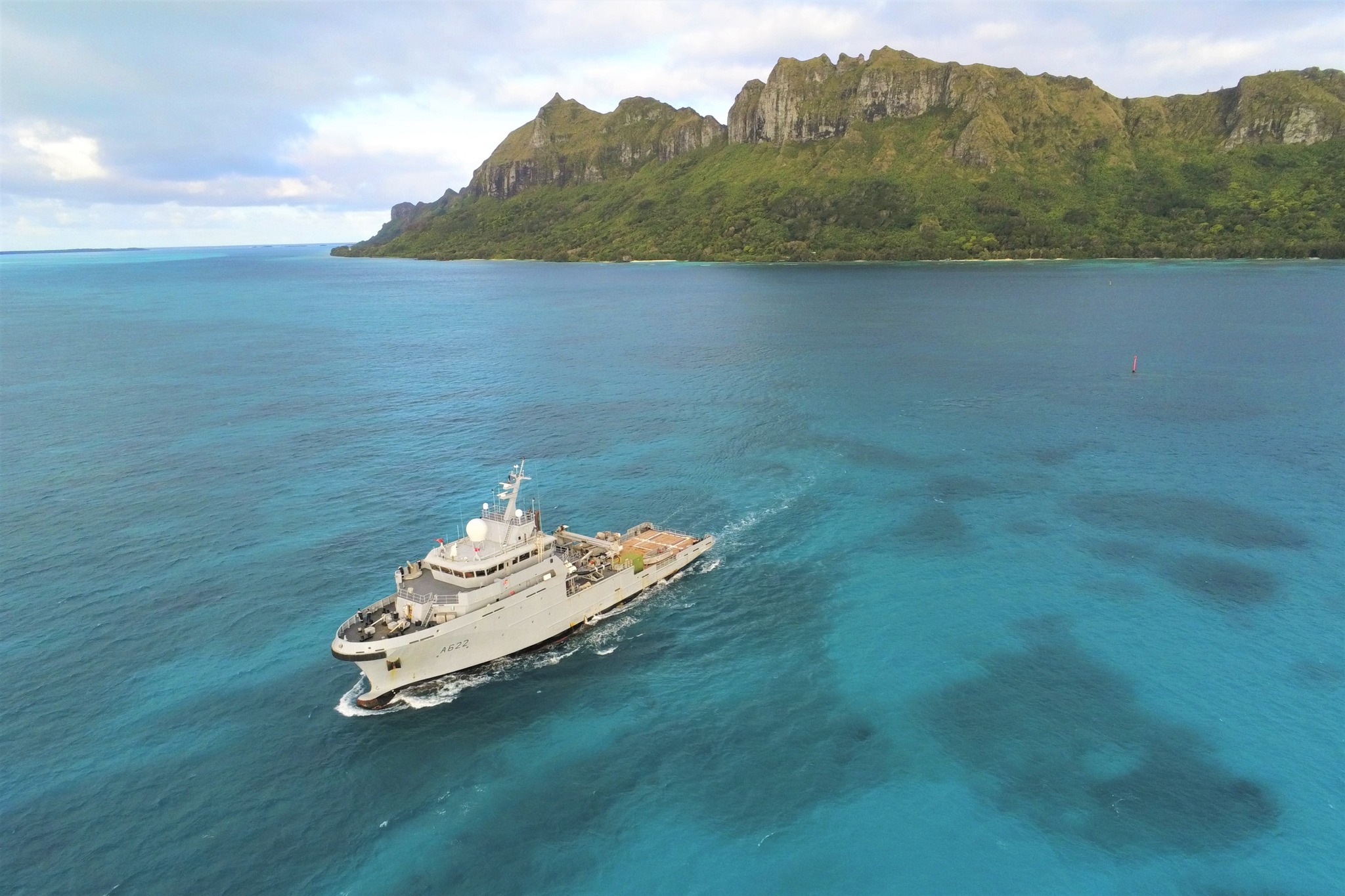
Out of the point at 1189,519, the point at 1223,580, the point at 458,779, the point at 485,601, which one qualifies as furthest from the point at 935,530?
the point at 458,779

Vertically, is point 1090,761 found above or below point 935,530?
below

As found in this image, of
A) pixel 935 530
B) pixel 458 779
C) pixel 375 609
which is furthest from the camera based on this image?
pixel 935 530

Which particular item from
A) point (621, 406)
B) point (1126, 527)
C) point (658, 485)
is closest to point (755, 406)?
point (621, 406)

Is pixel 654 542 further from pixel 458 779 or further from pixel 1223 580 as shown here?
pixel 1223 580

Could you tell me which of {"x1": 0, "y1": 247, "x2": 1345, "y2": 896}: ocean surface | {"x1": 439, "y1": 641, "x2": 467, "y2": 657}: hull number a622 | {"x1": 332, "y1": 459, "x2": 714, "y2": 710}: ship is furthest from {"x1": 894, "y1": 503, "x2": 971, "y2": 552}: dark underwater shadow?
{"x1": 439, "y1": 641, "x2": 467, "y2": 657}: hull number a622

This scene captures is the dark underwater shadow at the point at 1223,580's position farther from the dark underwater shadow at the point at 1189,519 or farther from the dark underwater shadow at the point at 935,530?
the dark underwater shadow at the point at 935,530
